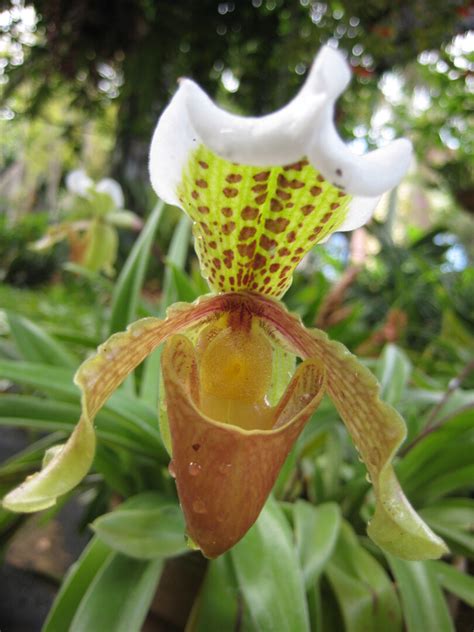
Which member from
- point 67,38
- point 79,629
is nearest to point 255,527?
point 79,629

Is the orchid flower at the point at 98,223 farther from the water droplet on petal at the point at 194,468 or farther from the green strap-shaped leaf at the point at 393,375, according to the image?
the water droplet on petal at the point at 194,468

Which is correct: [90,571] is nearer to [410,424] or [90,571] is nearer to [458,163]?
[410,424]

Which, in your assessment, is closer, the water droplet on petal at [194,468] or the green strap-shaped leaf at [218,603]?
the water droplet on petal at [194,468]

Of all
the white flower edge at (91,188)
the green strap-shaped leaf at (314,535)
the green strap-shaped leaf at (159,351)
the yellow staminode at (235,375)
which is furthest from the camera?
the white flower edge at (91,188)

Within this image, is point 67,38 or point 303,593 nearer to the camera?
point 303,593

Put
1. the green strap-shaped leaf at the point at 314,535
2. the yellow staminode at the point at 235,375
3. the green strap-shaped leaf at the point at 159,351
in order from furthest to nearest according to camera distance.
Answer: the green strap-shaped leaf at the point at 159,351, the green strap-shaped leaf at the point at 314,535, the yellow staminode at the point at 235,375

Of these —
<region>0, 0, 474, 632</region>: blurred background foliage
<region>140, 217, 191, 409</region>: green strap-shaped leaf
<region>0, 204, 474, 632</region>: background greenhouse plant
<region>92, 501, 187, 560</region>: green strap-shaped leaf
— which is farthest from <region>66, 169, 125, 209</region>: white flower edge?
<region>92, 501, 187, 560</region>: green strap-shaped leaf

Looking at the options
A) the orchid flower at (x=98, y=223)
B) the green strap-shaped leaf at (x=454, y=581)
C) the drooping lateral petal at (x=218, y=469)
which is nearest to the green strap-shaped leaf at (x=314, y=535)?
the green strap-shaped leaf at (x=454, y=581)

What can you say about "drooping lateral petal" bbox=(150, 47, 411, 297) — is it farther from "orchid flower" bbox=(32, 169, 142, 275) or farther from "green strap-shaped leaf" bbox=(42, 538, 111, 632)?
"orchid flower" bbox=(32, 169, 142, 275)
